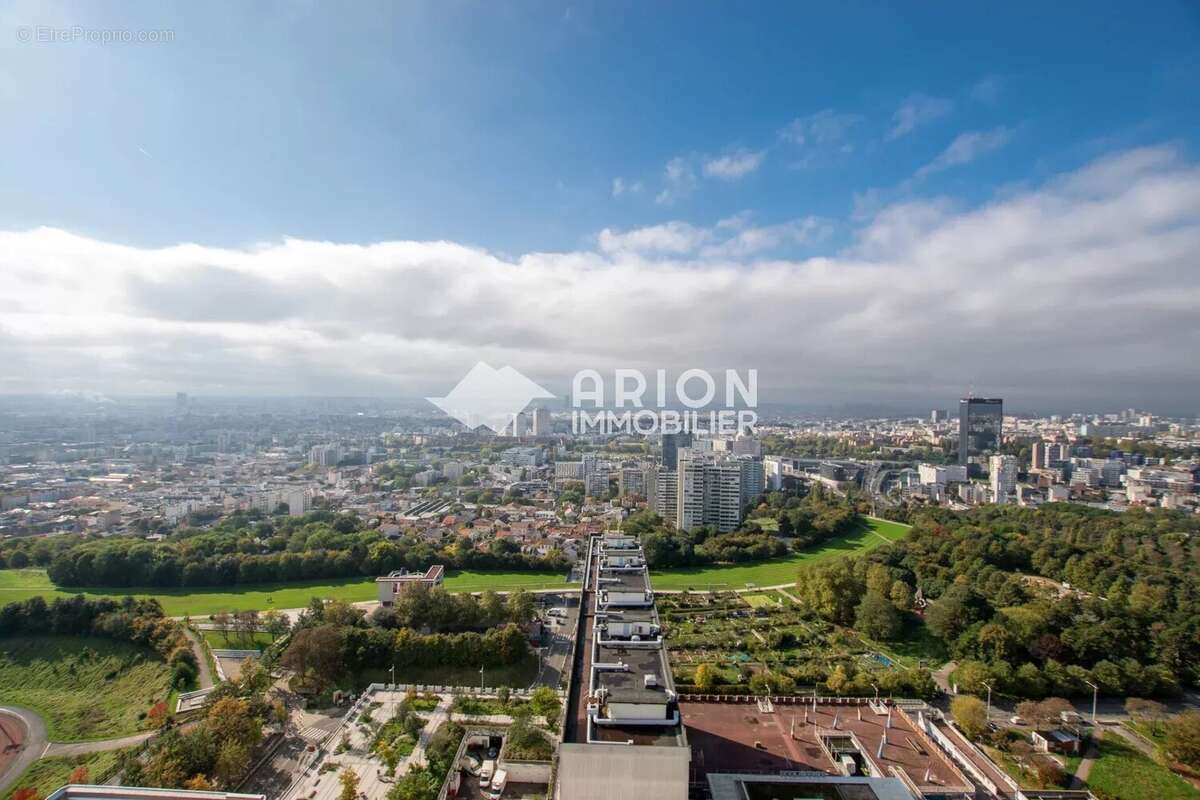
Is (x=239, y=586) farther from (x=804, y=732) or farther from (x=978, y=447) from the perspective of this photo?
(x=978, y=447)

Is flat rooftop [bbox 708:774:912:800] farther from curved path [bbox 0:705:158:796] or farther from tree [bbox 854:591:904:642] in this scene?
curved path [bbox 0:705:158:796]

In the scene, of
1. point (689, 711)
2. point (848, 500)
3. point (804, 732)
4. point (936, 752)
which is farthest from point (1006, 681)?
point (848, 500)

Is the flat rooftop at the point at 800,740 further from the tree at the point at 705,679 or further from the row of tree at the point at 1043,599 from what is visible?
the row of tree at the point at 1043,599

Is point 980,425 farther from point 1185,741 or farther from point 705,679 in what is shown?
point 705,679

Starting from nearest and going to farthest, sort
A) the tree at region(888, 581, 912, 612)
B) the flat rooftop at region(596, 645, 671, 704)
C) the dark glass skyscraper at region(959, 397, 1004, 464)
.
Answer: the flat rooftop at region(596, 645, 671, 704), the tree at region(888, 581, 912, 612), the dark glass skyscraper at region(959, 397, 1004, 464)

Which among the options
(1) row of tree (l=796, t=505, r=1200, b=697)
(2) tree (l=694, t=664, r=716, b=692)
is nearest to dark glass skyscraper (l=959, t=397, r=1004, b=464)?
(1) row of tree (l=796, t=505, r=1200, b=697)

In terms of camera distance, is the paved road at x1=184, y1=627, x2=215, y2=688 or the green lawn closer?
the green lawn

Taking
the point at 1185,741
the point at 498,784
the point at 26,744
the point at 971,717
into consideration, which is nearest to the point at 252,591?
the point at 26,744
